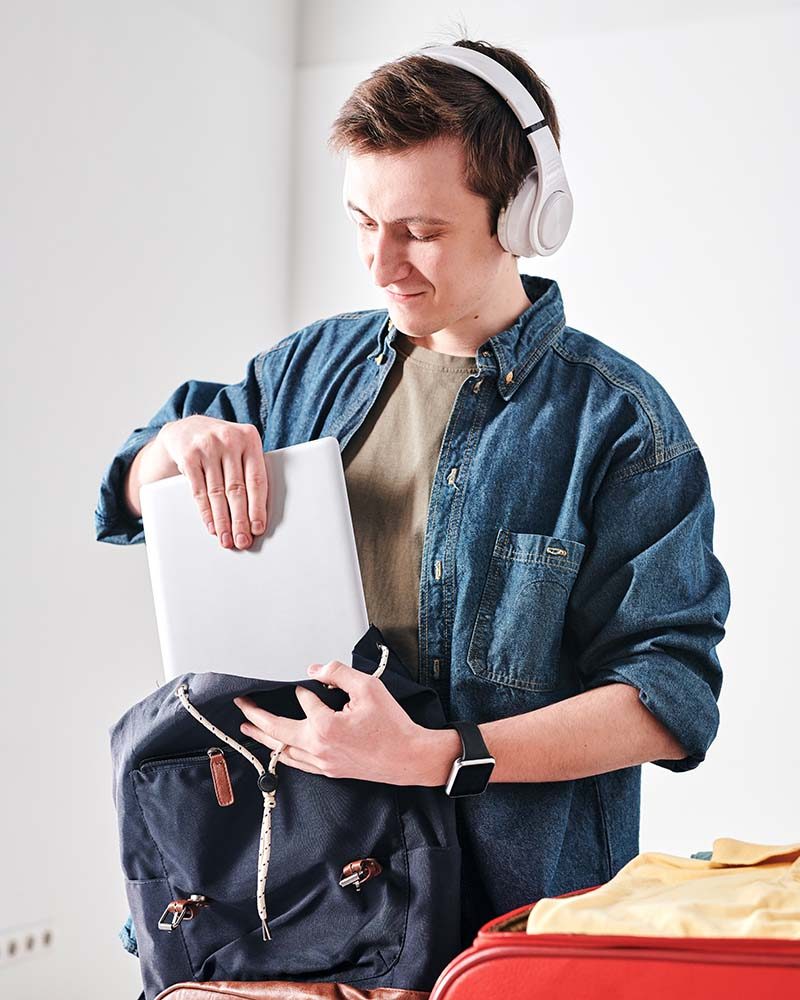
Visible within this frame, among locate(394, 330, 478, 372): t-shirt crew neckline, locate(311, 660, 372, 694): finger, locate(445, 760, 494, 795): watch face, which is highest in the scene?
locate(394, 330, 478, 372): t-shirt crew neckline

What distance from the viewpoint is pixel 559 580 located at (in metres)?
1.15

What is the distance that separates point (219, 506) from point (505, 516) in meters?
0.28

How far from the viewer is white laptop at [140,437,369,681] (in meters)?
1.09

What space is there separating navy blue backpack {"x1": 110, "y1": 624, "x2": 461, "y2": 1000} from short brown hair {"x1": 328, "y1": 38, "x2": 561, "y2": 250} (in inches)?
18.0

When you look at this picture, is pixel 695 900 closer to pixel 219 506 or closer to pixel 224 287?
pixel 219 506

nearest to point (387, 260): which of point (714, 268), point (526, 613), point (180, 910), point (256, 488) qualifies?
point (256, 488)

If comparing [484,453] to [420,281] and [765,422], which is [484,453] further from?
[765,422]

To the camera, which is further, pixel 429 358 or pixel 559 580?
pixel 429 358

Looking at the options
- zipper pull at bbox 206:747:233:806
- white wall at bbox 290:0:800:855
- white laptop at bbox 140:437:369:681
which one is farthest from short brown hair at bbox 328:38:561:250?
white wall at bbox 290:0:800:855

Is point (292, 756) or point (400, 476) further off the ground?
point (400, 476)

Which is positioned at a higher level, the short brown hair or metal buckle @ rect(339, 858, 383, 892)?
the short brown hair

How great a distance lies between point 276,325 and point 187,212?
46 centimetres

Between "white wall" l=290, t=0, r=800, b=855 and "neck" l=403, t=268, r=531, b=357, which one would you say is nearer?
"neck" l=403, t=268, r=531, b=357

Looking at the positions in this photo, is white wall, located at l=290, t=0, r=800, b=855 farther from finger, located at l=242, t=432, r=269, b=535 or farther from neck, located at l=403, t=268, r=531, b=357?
finger, located at l=242, t=432, r=269, b=535
